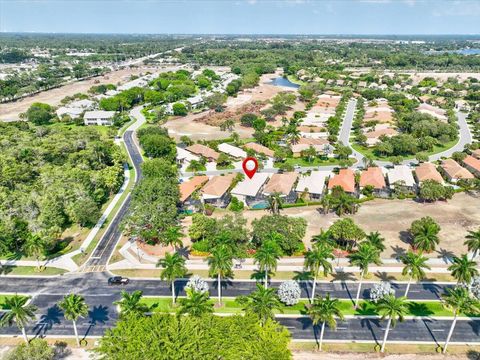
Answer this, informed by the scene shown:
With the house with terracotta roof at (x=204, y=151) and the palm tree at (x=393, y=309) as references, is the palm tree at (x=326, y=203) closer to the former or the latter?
the palm tree at (x=393, y=309)

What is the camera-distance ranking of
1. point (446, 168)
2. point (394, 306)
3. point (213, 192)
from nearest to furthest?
point (394, 306) < point (213, 192) < point (446, 168)

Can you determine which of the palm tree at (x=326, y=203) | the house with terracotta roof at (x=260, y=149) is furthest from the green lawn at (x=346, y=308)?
the house with terracotta roof at (x=260, y=149)

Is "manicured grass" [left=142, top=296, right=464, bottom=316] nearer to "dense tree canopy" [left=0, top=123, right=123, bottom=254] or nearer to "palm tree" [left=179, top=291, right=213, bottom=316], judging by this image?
"palm tree" [left=179, top=291, right=213, bottom=316]

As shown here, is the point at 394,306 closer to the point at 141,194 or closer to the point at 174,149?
the point at 141,194

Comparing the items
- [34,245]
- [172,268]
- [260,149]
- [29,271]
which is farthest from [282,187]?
[29,271]

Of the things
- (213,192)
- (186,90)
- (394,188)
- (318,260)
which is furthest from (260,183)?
(186,90)

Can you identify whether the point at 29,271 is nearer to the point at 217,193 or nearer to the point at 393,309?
the point at 217,193

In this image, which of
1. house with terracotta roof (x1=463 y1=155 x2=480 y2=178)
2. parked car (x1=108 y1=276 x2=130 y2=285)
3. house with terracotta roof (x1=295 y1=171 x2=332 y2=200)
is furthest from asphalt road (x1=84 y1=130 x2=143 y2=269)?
house with terracotta roof (x1=463 y1=155 x2=480 y2=178)
